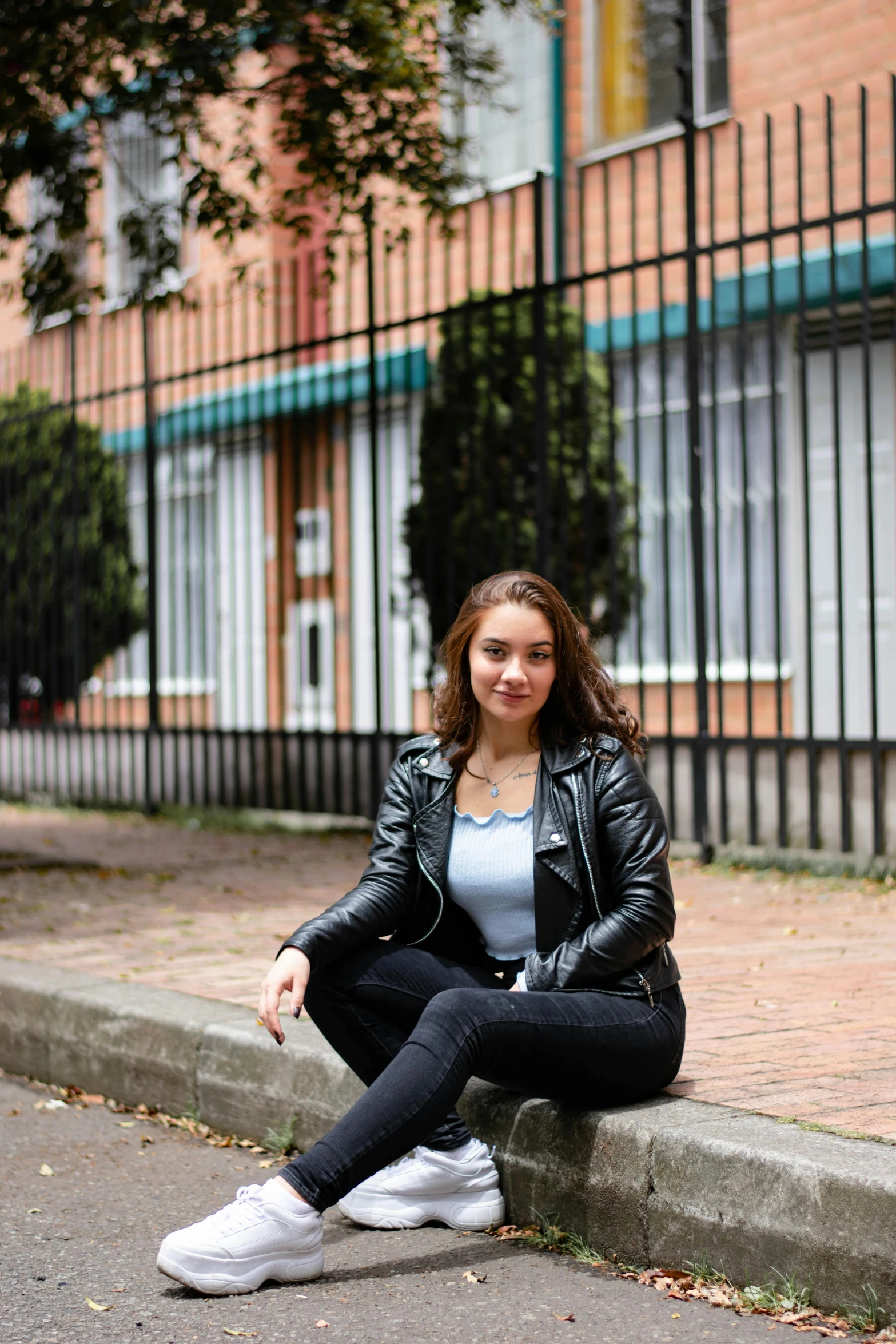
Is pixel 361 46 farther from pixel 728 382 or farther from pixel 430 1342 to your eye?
pixel 430 1342

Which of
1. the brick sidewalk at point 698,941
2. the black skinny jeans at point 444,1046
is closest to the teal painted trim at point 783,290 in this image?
the brick sidewalk at point 698,941

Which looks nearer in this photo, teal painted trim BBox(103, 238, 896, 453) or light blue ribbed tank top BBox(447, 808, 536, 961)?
light blue ribbed tank top BBox(447, 808, 536, 961)

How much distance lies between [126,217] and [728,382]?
4.30 meters

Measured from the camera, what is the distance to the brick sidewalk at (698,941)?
383cm

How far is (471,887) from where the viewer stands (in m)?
3.72

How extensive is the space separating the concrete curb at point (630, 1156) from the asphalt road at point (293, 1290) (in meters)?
0.12

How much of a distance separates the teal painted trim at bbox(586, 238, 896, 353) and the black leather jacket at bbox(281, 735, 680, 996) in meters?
6.84

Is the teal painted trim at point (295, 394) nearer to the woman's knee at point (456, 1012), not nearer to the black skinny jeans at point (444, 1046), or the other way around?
the black skinny jeans at point (444, 1046)

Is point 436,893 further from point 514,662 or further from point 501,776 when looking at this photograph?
point 514,662

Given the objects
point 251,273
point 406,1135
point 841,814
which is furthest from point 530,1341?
point 251,273

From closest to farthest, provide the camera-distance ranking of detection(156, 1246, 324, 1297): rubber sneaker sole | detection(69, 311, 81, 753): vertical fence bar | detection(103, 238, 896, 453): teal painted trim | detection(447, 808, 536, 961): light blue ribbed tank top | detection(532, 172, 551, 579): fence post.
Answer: detection(156, 1246, 324, 1297): rubber sneaker sole
detection(447, 808, 536, 961): light blue ribbed tank top
detection(532, 172, 551, 579): fence post
detection(103, 238, 896, 453): teal painted trim
detection(69, 311, 81, 753): vertical fence bar

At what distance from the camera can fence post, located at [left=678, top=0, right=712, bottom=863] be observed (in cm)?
797

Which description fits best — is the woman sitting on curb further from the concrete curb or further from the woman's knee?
the concrete curb

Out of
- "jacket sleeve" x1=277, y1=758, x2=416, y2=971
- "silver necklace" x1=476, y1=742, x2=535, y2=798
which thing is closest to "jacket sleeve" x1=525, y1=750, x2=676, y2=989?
"silver necklace" x1=476, y1=742, x2=535, y2=798
